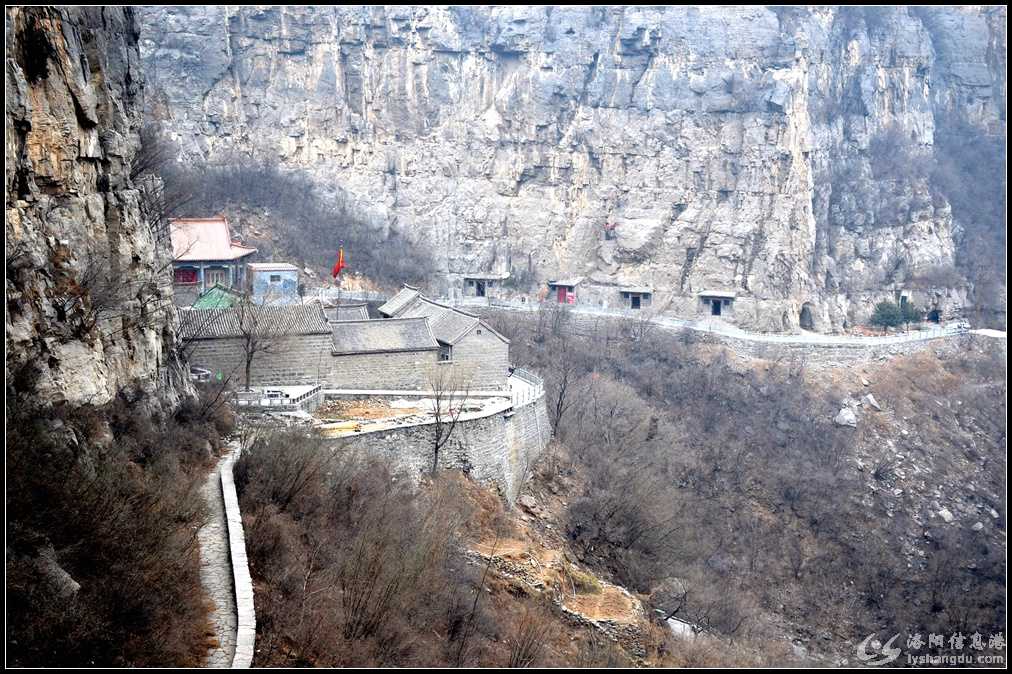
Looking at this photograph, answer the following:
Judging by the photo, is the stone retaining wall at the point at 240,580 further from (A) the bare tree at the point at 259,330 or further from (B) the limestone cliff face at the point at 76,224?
(A) the bare tree at the point at 259,330

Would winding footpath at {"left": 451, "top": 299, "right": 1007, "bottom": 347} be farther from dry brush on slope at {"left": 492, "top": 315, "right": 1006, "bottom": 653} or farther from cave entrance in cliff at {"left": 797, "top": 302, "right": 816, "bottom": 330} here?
dry brush on slope at {"left": 492, "top": 315, "right": 1006, "bottom": 653}

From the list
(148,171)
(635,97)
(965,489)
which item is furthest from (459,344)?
(635,97)

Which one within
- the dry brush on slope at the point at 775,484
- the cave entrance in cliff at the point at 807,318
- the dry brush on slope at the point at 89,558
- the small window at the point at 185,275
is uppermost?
the small window at the point at 185,275

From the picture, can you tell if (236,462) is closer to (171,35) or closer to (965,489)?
(965,489)

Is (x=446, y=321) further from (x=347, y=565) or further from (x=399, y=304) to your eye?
(x=347, y=565)

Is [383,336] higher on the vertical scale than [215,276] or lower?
lower

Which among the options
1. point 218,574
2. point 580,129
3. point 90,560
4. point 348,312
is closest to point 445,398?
point 348,312

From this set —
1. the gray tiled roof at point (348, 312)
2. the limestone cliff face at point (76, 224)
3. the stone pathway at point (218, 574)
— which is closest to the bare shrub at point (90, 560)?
the stone pathway at point (218, 574)
